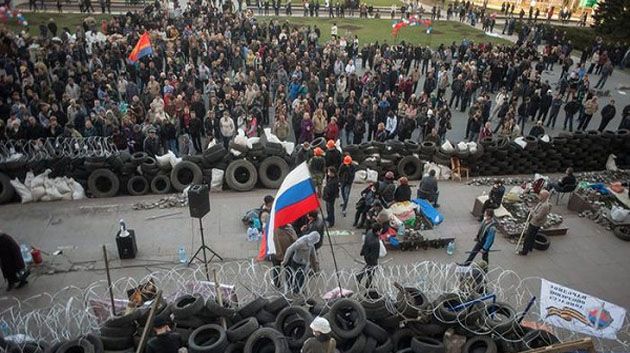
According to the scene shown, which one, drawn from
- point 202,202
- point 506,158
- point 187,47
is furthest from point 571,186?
point 187,47

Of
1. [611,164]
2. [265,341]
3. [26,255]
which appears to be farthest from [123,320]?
[611,164]

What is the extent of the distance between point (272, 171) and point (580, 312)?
8737mm

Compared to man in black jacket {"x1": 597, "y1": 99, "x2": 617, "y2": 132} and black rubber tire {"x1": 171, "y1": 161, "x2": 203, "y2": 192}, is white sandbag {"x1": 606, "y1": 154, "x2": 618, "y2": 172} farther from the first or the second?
black rubber tire {"x1": 171, "y1": 161, "x2": 203, "y2": 192}

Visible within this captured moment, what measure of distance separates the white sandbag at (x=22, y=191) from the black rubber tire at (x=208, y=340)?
26.2ft

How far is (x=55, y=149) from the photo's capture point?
→ 44.4 ft

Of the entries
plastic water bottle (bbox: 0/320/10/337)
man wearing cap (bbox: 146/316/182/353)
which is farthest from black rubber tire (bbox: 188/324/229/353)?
plastic water bottle (bbox: 0/320/10/337)

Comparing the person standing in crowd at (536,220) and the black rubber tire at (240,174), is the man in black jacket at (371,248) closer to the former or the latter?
the person standing in crowd at (536,220)

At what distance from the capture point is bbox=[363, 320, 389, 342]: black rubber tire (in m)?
7.09

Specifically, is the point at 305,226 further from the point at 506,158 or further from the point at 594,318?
the point at 506,158

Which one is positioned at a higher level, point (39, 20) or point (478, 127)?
point (39, 20)

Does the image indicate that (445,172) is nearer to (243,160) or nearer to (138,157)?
(243,160)

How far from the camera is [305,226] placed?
9.62 metres

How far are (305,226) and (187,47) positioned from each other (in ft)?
54.0

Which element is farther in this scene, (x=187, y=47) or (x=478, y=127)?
(x=187, y=47)
